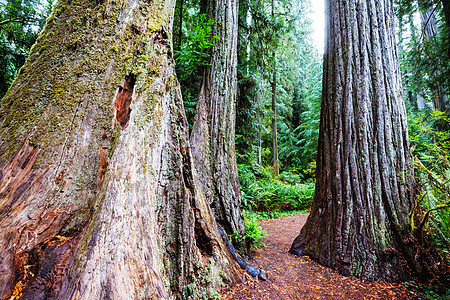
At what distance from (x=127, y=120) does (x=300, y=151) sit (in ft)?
60.3

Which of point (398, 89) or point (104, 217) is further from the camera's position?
point (398, 89)

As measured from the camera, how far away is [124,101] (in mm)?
1722

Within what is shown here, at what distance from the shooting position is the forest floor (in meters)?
2.18

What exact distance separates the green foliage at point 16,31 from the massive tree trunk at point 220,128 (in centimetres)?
462

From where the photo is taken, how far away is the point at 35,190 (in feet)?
4.33

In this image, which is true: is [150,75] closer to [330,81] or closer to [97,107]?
[97,107]

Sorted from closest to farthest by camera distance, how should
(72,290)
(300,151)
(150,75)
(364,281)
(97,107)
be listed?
(72,290)
(97,107)
(150,75)
(364,281)
(300,151)

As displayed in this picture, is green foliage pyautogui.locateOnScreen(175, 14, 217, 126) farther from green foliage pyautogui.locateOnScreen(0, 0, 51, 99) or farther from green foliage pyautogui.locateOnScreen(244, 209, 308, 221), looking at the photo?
green foliage pyautogui.locateOnScreen(0, 0, 51, 99)

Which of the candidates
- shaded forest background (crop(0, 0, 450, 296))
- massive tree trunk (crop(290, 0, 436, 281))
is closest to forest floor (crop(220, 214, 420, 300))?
massive tree trunk (crop(290, 0, 436, 281))

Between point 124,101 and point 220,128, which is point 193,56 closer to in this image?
point 220,128

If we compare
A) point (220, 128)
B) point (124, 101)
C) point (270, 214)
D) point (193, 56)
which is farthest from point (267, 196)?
point (124, 101)

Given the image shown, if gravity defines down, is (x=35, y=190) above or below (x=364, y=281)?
above

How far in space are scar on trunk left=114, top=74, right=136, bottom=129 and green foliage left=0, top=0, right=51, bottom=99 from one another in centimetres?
559

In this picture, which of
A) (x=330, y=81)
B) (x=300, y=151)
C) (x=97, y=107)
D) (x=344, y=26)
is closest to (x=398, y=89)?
(x=330, y=81)
